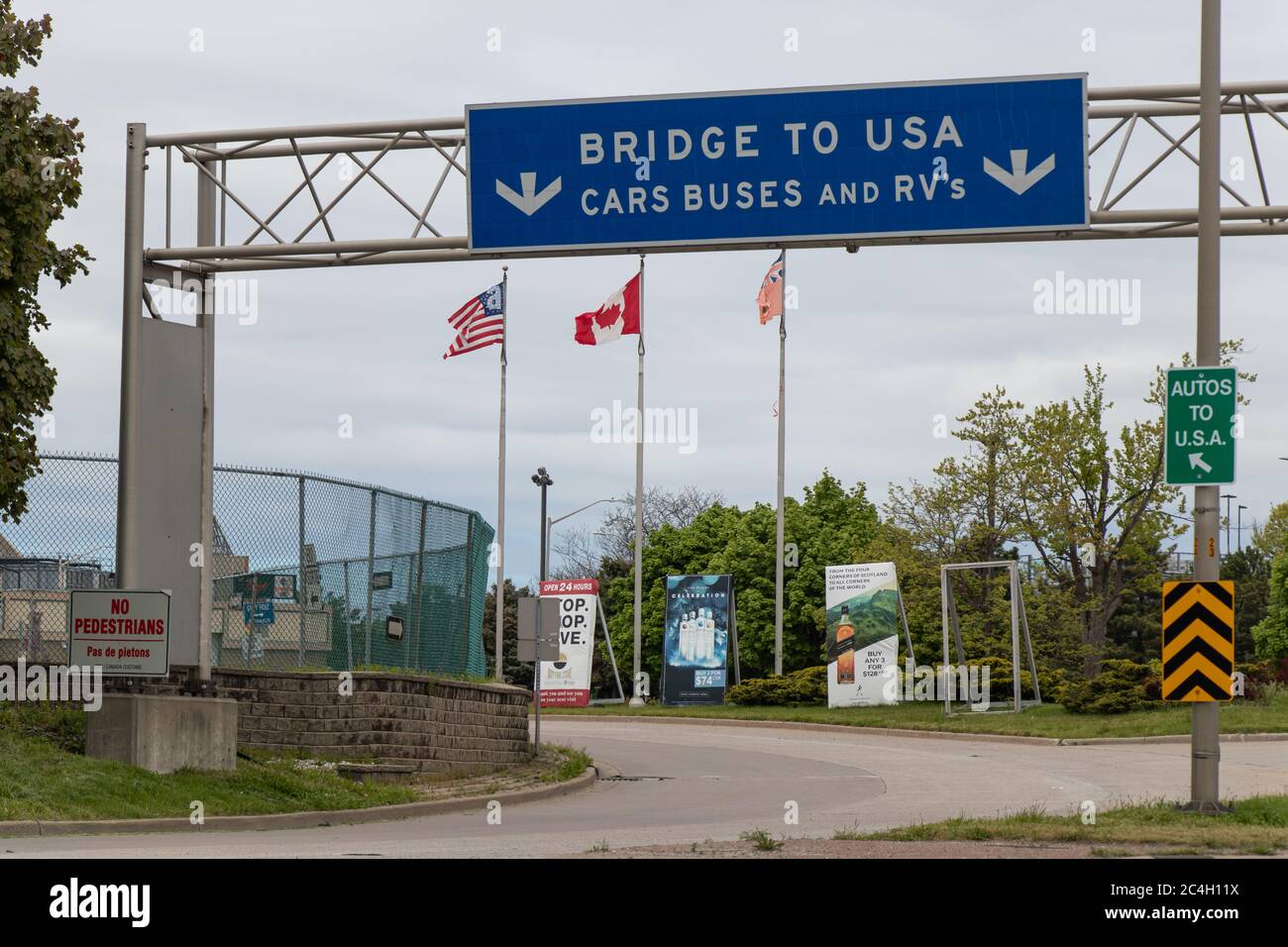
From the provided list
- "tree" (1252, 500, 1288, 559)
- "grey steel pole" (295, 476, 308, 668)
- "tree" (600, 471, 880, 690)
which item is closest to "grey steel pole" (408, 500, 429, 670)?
"grey steel pole" (295, 476, 308, 668)

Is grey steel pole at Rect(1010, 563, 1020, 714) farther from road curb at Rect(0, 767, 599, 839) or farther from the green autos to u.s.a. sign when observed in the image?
the green autos to u.s.a. sign

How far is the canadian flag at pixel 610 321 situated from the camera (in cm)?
4128

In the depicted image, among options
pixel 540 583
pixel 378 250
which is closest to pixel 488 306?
pixel 540 583

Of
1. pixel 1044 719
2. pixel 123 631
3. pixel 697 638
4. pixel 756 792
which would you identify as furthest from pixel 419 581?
pixel 697 638

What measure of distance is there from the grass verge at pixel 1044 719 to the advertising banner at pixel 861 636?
0.46 meters

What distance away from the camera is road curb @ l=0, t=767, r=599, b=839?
589 inches

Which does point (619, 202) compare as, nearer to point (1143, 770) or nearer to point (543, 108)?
point (543, 108)

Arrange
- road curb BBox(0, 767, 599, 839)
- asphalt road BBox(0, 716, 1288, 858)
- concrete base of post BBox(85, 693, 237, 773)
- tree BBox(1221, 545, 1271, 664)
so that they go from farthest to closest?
tree BBox(1221, 545, 1271, 664) → concrete base of post BBox(85, 693, 237, 773) → road curb BBox(0, 767, 599, 839) → asphalt road BBox(0, 716, 1288, 858)

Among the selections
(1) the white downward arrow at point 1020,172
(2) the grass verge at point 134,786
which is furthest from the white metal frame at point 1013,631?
(1) the white downward arrow at point 1020,172

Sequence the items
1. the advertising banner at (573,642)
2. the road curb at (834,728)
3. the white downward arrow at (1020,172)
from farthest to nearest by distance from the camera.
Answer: the advertising banner at (573,642), the road curb at (834,728), the white downward arrow at (1020,172)

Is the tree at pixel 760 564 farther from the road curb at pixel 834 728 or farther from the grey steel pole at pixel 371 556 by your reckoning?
the grey steel pole at pixel 371 556

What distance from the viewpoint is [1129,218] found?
1752cm

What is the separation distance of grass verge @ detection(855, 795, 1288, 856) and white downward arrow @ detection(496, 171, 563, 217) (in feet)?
25.2
